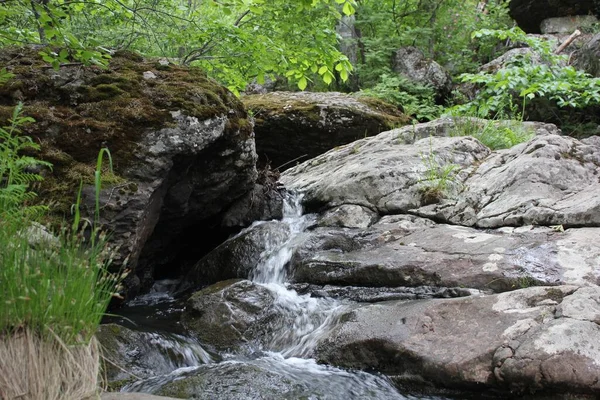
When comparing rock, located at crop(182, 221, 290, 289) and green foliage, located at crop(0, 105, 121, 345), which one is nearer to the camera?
green foliage, located at crop(0, 105, 121, 345)

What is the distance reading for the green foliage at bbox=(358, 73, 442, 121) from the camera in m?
12.6

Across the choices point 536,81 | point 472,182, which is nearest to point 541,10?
point 536,81

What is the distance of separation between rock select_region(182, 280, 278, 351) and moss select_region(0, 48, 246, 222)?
1523 millimetres

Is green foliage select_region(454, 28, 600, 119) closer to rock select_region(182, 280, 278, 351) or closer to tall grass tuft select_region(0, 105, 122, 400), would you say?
rock select_region(182, 280, 278, 351)

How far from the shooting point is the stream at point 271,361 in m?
3.81

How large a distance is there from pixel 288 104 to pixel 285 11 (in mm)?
2859

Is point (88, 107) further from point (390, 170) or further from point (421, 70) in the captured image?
point (421, 70)

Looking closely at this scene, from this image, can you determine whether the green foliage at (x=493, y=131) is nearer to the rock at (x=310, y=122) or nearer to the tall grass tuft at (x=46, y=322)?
the rock at (x=310, y=122)

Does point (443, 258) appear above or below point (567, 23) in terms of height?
below

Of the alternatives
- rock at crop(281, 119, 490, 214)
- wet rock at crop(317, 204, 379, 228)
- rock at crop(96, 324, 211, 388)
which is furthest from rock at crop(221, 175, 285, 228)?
rock at crop(96, 324, 211, 388)

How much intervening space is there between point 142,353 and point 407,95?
34.4 feet

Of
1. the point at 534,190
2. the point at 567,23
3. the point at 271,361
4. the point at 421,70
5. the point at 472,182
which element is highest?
the point at 567,23

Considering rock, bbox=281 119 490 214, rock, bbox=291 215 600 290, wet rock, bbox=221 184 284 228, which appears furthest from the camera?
wet rock, bbox=221 184 284 228

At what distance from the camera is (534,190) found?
5902 millimetres
